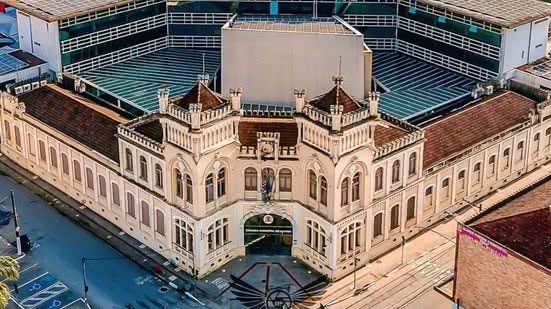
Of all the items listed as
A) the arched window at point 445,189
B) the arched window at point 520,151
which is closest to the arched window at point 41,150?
the arched window at point 445,189

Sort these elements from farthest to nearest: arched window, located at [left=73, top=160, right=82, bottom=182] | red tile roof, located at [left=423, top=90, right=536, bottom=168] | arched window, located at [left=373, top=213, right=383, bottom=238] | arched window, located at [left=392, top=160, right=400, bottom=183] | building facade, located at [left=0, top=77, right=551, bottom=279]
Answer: arched window, located at [left=73, top=160, right=82, bottom=182], red tile roof, located at [left=423, top=90, right=536, bottom=168], arched window, located at [left=373, top=213, right=383, bottom=238], arched window, located at [left=392, top=160, right=400, bottom=183], building facade, located at [left=0, top=77, right=551, bottom=279]

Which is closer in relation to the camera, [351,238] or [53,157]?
[351,238]

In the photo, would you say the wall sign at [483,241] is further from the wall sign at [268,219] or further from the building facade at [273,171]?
the wall sign at [268,219]

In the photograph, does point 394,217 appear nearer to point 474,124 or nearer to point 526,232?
point 474,124

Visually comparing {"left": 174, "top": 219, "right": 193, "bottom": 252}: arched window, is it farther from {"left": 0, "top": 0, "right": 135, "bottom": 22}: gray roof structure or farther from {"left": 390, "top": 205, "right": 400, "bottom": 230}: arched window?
{"left": 0, "top": 0, "right": 135, "bottom": 22}: gray roof structure

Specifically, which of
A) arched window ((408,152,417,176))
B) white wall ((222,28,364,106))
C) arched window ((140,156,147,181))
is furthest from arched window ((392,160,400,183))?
arched window ((140,156,147,181))

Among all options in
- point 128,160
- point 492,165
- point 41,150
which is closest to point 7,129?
point 41,150

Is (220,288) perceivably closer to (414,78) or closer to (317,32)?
(317,32)
